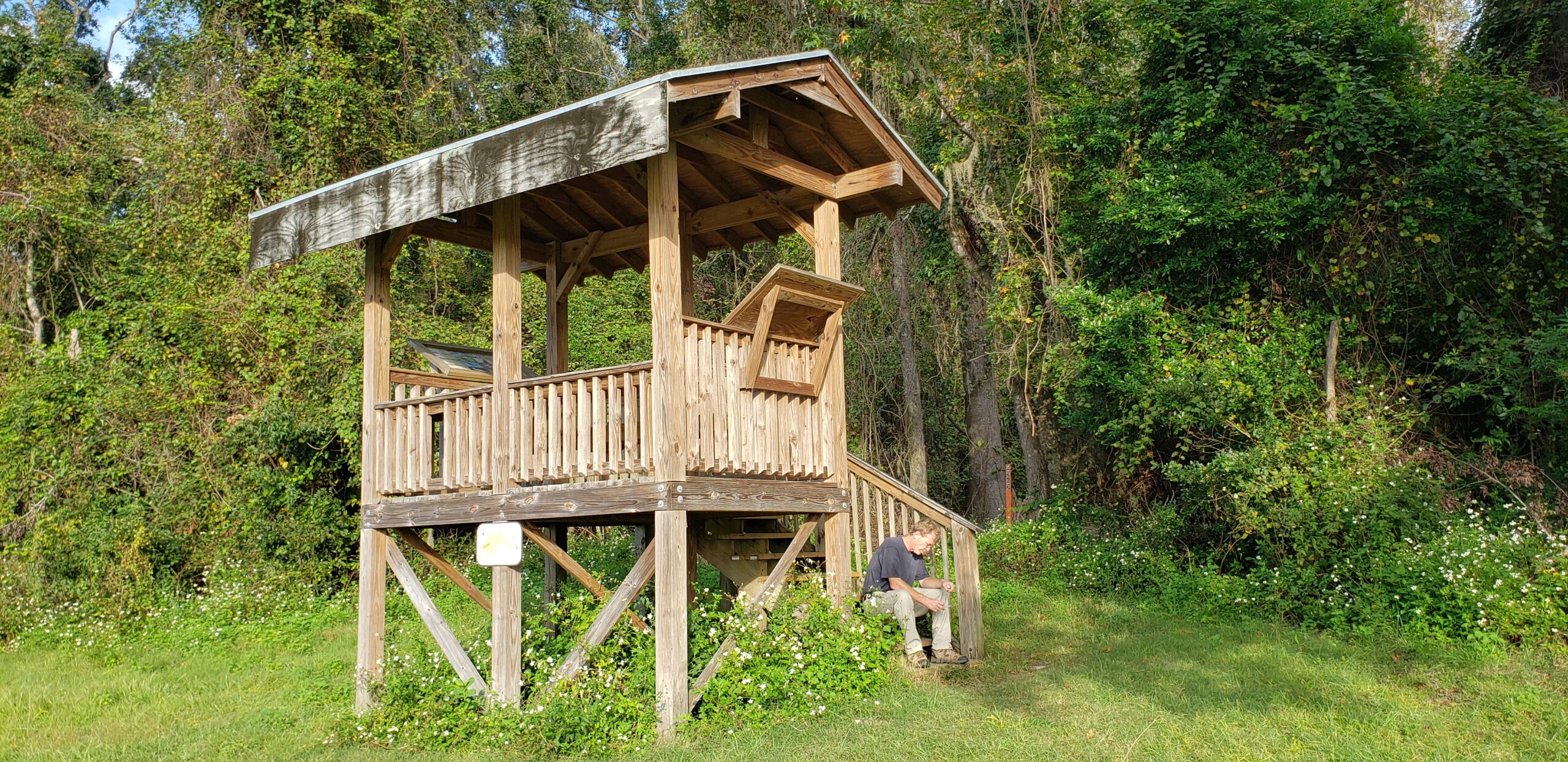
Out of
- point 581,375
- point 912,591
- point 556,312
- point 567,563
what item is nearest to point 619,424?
point 581,375

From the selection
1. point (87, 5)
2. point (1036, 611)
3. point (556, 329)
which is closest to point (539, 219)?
point (556, 329)

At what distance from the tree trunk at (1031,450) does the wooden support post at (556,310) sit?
286 inches

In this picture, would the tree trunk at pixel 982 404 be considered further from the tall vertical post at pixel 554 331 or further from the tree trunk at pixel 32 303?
the tree trunk at pixel 32 303

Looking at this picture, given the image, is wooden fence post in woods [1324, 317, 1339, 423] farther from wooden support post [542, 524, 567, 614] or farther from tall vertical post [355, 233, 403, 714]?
tall vertical post [355, 233, 403, 714]

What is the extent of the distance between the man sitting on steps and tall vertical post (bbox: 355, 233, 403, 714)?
4.23 m

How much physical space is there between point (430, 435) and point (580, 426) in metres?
2.04

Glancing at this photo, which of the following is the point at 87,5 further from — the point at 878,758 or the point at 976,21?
the point at 878,758

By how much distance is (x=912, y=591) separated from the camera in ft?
31.6

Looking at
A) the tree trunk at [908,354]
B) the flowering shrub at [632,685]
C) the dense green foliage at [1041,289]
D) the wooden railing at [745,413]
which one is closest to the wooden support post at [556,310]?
the wooden railing at [745,413]

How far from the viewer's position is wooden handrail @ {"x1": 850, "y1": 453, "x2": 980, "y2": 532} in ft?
33.6

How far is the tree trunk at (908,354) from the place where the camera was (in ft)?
64.4

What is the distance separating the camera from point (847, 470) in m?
9.80

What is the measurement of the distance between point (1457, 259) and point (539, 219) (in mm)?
9558

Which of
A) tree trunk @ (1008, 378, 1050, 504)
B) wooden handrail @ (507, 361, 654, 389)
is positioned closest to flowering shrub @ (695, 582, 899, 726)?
wooden handrail @ (507, 361, 654, 389)
